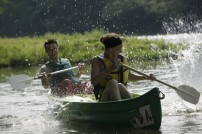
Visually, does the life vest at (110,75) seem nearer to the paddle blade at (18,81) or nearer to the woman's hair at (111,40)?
the woman's hair at (111,40)

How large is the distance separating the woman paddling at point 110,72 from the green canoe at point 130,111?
0.55 ft

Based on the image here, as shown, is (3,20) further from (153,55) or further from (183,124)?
(183,124)

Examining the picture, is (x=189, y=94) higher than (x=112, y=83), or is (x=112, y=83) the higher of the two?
(x=112, y=83)

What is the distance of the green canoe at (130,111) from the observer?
809cm

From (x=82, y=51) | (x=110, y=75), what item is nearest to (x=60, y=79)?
(x=110, y=75)

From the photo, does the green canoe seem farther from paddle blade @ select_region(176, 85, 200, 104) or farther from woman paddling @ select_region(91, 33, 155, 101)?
paddle blade @ select_region(176, 85, 200, 104)

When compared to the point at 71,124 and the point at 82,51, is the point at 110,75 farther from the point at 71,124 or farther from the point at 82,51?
the point at 82,51

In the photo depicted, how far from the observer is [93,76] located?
28.0 ft

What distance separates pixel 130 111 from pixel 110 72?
24.7 inches

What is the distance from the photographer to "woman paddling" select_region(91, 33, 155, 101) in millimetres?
8359

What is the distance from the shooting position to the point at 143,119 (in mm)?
8289

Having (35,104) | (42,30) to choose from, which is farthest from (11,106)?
(42,30)

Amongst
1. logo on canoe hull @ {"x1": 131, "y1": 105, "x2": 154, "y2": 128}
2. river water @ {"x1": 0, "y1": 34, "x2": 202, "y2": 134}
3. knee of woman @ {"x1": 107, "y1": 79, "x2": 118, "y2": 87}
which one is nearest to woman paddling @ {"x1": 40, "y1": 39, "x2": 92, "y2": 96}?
river water @ {"x1": 0, "y1": 34, "x2": 202, "y2": 134}

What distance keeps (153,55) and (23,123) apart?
47.3 ft
